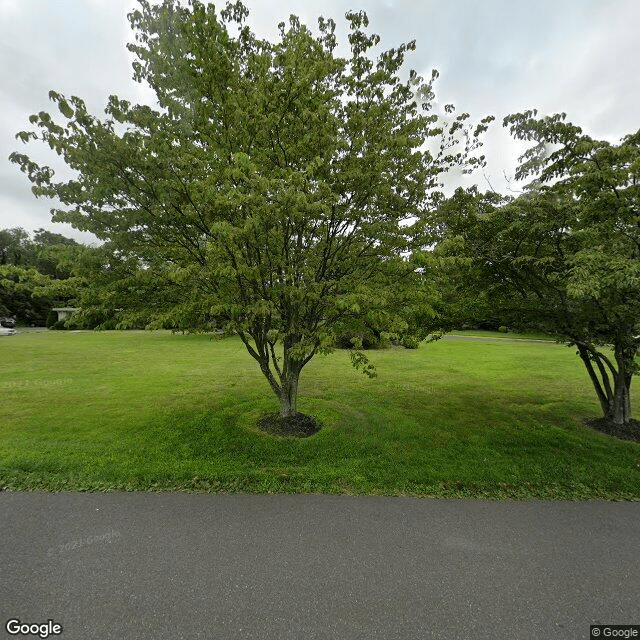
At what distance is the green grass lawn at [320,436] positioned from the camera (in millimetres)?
4512

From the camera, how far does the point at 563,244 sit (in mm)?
6059

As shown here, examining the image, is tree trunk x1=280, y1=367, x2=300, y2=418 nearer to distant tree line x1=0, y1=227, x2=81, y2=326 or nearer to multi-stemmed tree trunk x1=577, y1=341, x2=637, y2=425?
distant tree line x1=0, y1=227, x2=81, y2=326

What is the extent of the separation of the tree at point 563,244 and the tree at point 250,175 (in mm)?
1165

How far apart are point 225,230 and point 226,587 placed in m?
3.53

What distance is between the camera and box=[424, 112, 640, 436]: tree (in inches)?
191

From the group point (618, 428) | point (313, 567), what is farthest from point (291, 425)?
point (618, 428)

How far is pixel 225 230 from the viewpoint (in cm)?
394

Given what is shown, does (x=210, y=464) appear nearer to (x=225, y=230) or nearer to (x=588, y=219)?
(x=225, y=230)

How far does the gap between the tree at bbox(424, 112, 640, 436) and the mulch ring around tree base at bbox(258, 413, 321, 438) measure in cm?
399

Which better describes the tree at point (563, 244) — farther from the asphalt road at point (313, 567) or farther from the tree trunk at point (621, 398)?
the asphalt road at point (313, 567)

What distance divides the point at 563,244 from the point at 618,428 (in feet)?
12.8

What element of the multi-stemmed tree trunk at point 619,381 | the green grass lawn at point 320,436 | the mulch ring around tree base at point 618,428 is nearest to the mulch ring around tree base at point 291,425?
the green grass lawn at point 320,436

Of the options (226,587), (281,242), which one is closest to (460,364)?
(281,242)

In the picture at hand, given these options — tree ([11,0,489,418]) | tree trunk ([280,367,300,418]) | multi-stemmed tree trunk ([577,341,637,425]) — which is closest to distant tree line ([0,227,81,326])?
tree ([11,0,489,418])
